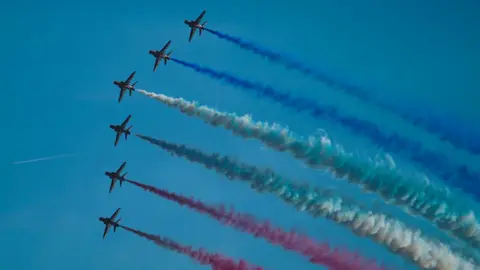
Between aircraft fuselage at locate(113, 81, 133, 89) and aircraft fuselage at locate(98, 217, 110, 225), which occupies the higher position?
aircraft fuselage at locate(113, 81, 133, 89)

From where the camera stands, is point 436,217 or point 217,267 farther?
point 217,267

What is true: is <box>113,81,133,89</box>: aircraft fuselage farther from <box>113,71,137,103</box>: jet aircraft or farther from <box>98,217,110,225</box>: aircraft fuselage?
<box>98,217,110,225</box>: aircraft fuselage

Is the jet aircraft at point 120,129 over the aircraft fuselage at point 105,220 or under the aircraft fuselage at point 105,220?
over

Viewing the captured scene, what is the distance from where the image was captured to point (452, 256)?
152 feet

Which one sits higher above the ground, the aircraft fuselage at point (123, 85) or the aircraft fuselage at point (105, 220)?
the aircraft fuselage at point (123, 85)

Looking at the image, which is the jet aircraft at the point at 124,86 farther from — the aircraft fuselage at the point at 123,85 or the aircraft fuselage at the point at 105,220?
the aircraft fuselage at the point at 105,220

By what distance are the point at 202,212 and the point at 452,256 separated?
711 inches

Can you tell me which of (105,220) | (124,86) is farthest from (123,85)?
(105,220)

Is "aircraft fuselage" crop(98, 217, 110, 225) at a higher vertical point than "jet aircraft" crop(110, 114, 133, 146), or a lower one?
lower

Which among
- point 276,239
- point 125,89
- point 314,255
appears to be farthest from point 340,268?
point 125,89

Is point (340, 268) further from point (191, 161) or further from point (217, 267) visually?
point (191, 161)

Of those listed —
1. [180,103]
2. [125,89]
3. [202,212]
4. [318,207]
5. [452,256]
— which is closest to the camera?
[452,256]

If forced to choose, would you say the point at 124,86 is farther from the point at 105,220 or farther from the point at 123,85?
the point at 105,220

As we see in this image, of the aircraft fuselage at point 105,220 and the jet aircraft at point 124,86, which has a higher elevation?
the jet aircraft at point 124,86
